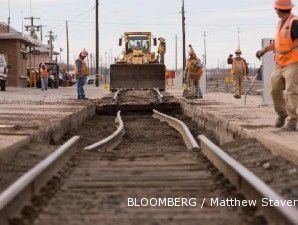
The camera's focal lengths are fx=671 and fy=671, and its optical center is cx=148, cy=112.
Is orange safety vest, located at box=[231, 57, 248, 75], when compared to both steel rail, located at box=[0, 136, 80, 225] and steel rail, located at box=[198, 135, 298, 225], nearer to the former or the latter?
steel rail, located at box=[198, 135, 298, 225]

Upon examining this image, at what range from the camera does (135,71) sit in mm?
34938

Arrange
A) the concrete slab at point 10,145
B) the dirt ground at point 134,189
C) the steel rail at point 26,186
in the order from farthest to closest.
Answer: the concrete slab at point 10,145 → the dirt ground at point 134,189 → the steel rail at point 26,186

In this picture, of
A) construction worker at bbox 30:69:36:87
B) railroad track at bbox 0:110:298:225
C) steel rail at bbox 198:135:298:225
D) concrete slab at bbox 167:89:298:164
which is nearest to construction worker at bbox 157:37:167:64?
construction worker at bbox 30:69:36:87

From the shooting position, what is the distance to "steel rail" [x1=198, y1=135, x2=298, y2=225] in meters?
4.46

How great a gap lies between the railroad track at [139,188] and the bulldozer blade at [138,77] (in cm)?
2537

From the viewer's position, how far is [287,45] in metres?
10.1

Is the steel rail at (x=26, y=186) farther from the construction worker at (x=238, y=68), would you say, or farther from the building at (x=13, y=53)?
the building at (x=13, y=53)

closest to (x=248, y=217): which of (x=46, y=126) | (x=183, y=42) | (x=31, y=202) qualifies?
(x=31, y=202)

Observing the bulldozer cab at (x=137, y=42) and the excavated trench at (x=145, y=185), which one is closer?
the excavated trench at (x=145, y=185)

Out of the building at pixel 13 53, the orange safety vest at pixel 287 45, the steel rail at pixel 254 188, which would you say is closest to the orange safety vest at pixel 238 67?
the orange safety vest at pixel 287 45

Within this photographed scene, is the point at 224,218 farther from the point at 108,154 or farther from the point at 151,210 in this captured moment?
the point at 108,154

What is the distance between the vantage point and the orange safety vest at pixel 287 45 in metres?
9.98

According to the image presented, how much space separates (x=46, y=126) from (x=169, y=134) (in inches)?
152

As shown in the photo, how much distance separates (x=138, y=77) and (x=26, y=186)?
2945 centimetres
